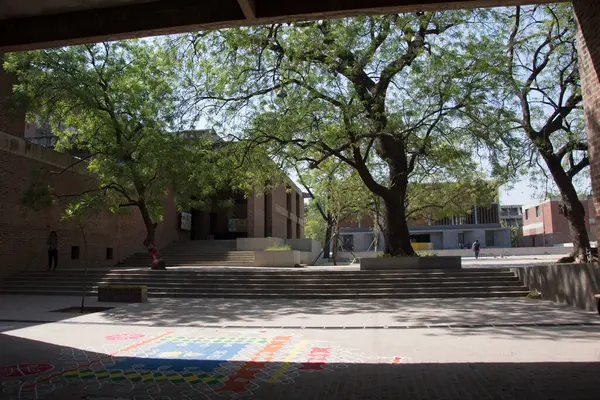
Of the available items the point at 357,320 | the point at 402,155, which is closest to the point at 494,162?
the point at 402,155

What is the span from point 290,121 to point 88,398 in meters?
12.7

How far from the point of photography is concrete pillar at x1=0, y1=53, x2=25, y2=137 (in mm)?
18375

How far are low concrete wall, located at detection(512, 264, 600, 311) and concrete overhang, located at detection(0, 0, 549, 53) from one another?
7.94 metres

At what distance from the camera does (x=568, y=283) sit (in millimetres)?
12117

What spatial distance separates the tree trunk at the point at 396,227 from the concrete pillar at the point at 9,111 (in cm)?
1587

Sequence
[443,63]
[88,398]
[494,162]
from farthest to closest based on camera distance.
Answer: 1. [494,162]
2. [443,63]
3. [88,398]

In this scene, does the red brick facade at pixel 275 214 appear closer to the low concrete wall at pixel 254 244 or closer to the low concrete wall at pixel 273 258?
the low concrete wall at pixel 254 244

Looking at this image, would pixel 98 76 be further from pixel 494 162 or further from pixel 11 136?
pixel 494 162

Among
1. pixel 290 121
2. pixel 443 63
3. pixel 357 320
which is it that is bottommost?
pixel 357 320

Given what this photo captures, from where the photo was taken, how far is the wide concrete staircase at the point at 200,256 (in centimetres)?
2788

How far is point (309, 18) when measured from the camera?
596 centimetres

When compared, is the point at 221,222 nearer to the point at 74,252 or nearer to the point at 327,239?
the point at 327,239

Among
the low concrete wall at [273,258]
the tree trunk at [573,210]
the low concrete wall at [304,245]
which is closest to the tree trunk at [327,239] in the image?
the low concrete wall at [304,245]

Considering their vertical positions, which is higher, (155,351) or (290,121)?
(290,121)
